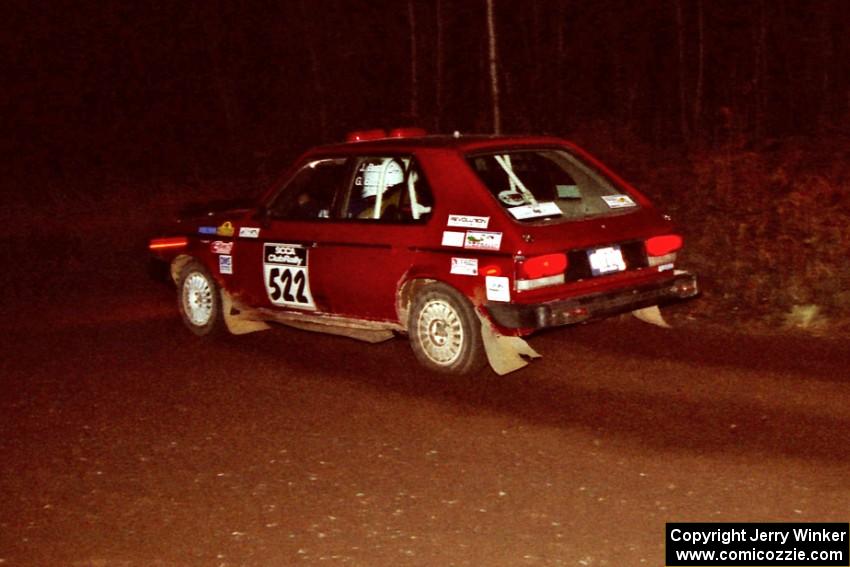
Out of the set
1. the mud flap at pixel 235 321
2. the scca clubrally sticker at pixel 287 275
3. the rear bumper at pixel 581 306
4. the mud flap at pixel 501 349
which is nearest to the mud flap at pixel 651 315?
the rear bumper at pixel 581 306

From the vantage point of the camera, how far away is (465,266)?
7293mm

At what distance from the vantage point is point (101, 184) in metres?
29.5

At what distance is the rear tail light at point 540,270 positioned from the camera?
6996 millimetres

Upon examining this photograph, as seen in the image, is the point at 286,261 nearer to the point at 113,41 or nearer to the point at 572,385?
the point at 572,385

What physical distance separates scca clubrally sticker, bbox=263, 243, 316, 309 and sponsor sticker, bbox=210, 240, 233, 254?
18.6 inches

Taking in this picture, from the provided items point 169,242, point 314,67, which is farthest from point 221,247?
point 314,67

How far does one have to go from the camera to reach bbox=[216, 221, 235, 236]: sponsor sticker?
9.09 meters

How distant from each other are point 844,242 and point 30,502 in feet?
25.0

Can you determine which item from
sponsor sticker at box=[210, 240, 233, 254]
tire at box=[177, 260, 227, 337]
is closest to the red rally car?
sponsor sticker at box=[210, 240, 233, 254]

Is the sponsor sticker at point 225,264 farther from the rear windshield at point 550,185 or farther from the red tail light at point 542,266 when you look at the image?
the red tail light at point 542,266

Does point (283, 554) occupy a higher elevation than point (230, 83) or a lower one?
lower

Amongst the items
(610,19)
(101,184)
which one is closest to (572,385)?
(101,184)

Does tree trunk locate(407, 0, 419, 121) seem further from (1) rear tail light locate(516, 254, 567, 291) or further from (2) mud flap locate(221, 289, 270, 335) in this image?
(1) rear tail light locate(516, 254, 567, 291)

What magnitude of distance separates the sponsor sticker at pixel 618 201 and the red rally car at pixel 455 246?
0.01 meters
